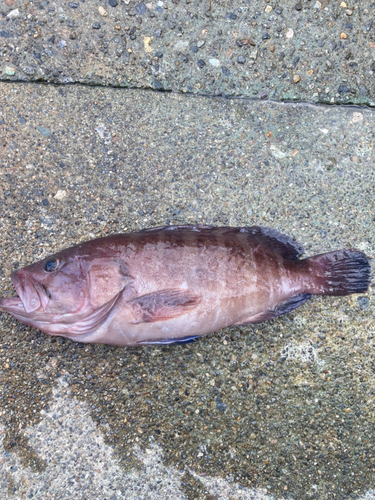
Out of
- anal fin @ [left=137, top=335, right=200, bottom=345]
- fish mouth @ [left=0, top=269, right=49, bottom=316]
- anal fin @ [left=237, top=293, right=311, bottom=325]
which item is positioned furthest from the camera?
anal fin @ [left=237, top=293, right=311, bottom=325]

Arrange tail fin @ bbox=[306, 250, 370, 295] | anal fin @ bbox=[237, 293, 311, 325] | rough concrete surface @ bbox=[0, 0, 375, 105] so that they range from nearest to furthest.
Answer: anal fin @ bbox=[237, 293, 311, 325]
tail fin @ bbox=[306, 250, 370, 295]
rough concrete surface @ bbox=[0, 0, 375, 105]

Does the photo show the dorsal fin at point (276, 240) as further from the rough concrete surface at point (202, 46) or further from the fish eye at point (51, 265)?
the fish eye at point (51, 265)

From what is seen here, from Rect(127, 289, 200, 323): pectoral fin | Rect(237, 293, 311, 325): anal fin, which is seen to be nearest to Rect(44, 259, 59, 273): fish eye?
Rect(127, 289, 200, 323): pectoral fin

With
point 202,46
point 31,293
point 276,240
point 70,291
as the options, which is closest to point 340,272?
point 276,240

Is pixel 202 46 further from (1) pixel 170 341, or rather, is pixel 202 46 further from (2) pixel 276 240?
(1) pixel 170 341

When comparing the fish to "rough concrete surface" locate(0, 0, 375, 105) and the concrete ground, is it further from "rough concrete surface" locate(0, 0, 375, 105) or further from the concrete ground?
"rough concrete surface" locate(0, 0, 375, 105)

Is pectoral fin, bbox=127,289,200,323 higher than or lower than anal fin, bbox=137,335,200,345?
higher

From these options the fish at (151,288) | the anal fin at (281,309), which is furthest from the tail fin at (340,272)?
the fish at (151,288)

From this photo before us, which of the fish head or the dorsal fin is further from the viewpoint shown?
the dorsal fin
